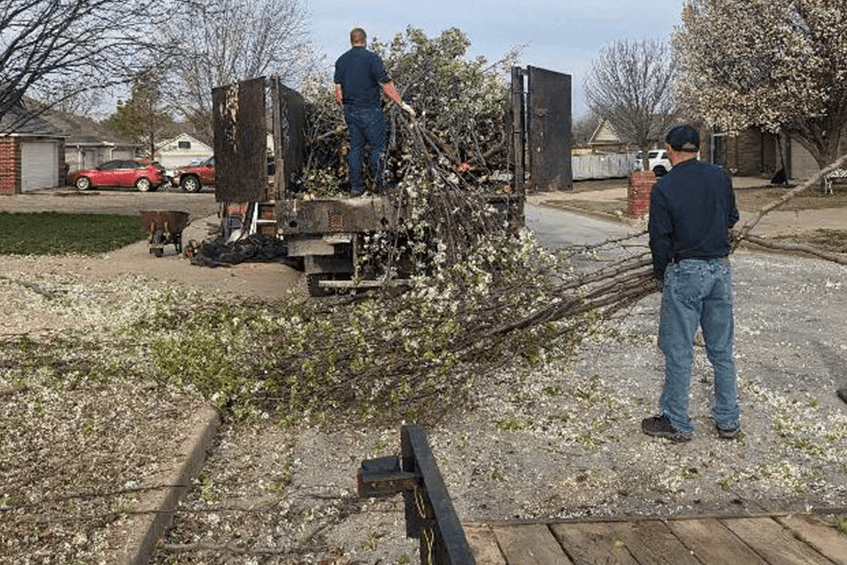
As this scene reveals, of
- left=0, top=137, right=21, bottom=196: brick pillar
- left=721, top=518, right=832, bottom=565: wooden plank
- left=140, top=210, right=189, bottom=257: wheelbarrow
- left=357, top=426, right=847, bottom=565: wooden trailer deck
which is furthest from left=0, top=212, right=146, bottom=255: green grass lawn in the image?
left=0, top=137, right=21, bottom=196: brick pillar

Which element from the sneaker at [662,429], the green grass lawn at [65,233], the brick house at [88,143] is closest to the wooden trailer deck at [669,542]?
the sneaker at [662,429]

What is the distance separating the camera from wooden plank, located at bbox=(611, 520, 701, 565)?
3879 millimetres

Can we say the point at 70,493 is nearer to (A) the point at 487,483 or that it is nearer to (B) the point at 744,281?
(A) the point at 487,483

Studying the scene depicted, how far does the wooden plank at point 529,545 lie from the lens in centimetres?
392

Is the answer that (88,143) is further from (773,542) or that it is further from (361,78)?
(773,542)

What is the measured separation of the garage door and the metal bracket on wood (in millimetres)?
44848

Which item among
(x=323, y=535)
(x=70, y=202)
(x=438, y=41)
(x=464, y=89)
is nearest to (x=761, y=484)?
(x=323, y=535)

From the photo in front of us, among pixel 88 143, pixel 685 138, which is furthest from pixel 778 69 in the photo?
pixel 88 143

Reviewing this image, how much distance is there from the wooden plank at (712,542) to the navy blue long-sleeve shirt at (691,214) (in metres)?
1.77

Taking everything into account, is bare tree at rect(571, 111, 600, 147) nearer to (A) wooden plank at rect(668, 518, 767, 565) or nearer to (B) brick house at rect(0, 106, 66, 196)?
(B) brick house at rect(0, 106, 66, 196)

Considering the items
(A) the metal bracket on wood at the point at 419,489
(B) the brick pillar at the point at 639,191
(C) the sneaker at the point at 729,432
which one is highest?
(B) the brick pillar at the point at 639,191

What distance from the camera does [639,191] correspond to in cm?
2155

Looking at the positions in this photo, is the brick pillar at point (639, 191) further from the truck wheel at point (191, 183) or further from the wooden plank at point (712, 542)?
the truck wheel at point (191, 183)

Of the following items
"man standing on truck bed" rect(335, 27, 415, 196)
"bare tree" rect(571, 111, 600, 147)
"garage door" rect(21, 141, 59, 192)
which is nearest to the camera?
"man standing on truck bed" rect(335, 27, 415, 196)
